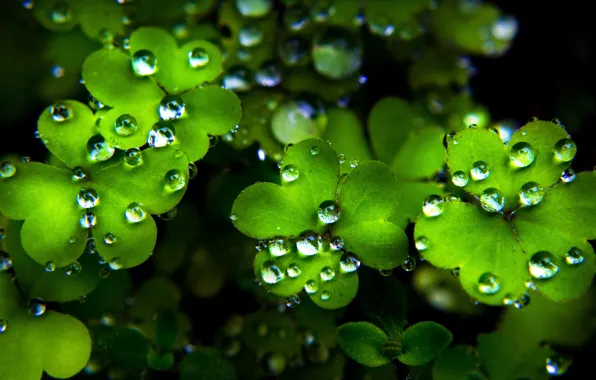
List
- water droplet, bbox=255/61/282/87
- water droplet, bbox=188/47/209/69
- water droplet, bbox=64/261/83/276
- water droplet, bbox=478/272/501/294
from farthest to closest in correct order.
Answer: water droplet, bbox=255/61/282/87, water droplet, bbox=188/47/209/69, water droplet, bbox=64/261/83/276, water droplet, bbox=478/272/501/294

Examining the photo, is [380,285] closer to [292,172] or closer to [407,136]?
[292,172]

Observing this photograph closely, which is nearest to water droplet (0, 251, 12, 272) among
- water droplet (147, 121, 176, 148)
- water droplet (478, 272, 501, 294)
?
water droplet (147, 121, 176, 148)

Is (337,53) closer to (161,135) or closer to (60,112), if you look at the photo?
(161,135)

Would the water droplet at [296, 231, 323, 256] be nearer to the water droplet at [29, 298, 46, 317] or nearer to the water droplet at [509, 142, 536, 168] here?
the water droplet at [509, 142, 536, 168]

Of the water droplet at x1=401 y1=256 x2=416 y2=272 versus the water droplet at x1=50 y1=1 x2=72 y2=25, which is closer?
the water droplet at x1=401 y1=256 x2=416 y2=272

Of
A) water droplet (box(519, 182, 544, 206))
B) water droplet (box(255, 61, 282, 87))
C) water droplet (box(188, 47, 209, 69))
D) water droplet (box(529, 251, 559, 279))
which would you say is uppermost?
water droplet (box(519, 182, 544, 206))
